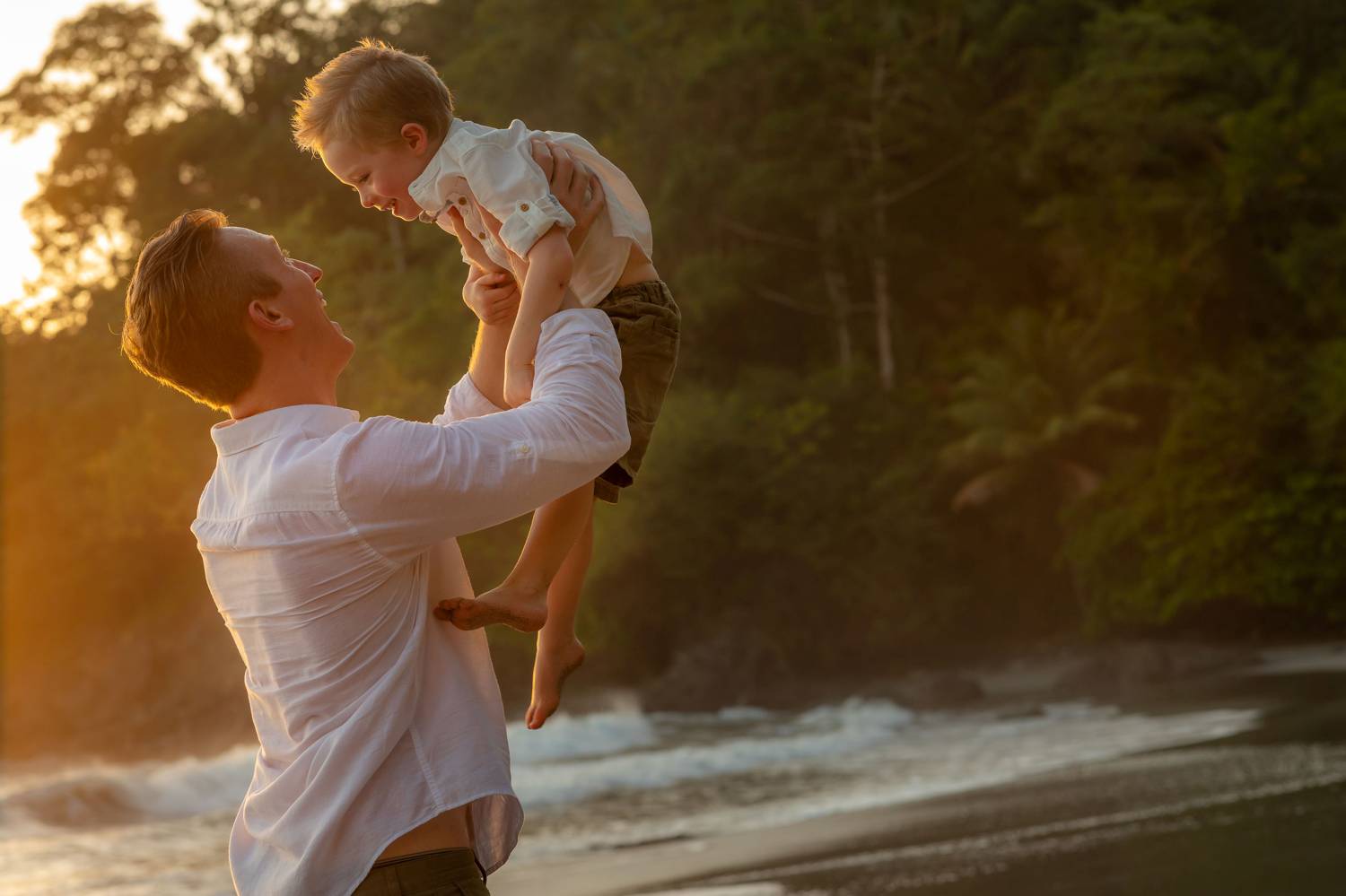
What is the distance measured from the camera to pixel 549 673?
7.26ft

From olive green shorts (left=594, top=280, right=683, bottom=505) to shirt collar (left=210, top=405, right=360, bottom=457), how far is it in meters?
0.55

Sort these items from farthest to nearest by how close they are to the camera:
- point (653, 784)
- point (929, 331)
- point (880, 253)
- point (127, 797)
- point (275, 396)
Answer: point (929, 331)
point (880, 253)
point (127, 797)
point (653, 784)
point (275, 396)

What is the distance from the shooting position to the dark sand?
20.2 feet

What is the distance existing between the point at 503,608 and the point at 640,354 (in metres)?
0.53

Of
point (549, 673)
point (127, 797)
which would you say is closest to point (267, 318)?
point (549, 673)

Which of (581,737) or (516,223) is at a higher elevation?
(516,223)

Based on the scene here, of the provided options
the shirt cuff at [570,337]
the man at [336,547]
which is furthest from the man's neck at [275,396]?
the shirt cuff at [570,337]

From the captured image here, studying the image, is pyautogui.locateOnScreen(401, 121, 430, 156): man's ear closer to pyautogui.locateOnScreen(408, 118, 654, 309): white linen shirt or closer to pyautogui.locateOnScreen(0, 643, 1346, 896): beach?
pyautogui.locateOnScreen(408, 118, 654, 309): white linen shirt

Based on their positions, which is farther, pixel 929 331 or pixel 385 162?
pixel 929 331

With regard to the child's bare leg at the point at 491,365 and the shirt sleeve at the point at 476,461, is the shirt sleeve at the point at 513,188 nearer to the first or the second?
the child's bare leg at the point at 491,365

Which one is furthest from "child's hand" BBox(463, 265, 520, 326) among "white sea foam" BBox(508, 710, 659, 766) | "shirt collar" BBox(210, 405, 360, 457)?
"white sea foam" BBox(508, 710, 659, 766)

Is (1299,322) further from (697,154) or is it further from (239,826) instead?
(239,826)

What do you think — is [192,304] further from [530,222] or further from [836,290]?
[836,290]

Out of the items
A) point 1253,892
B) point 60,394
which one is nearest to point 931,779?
point 1253,892
